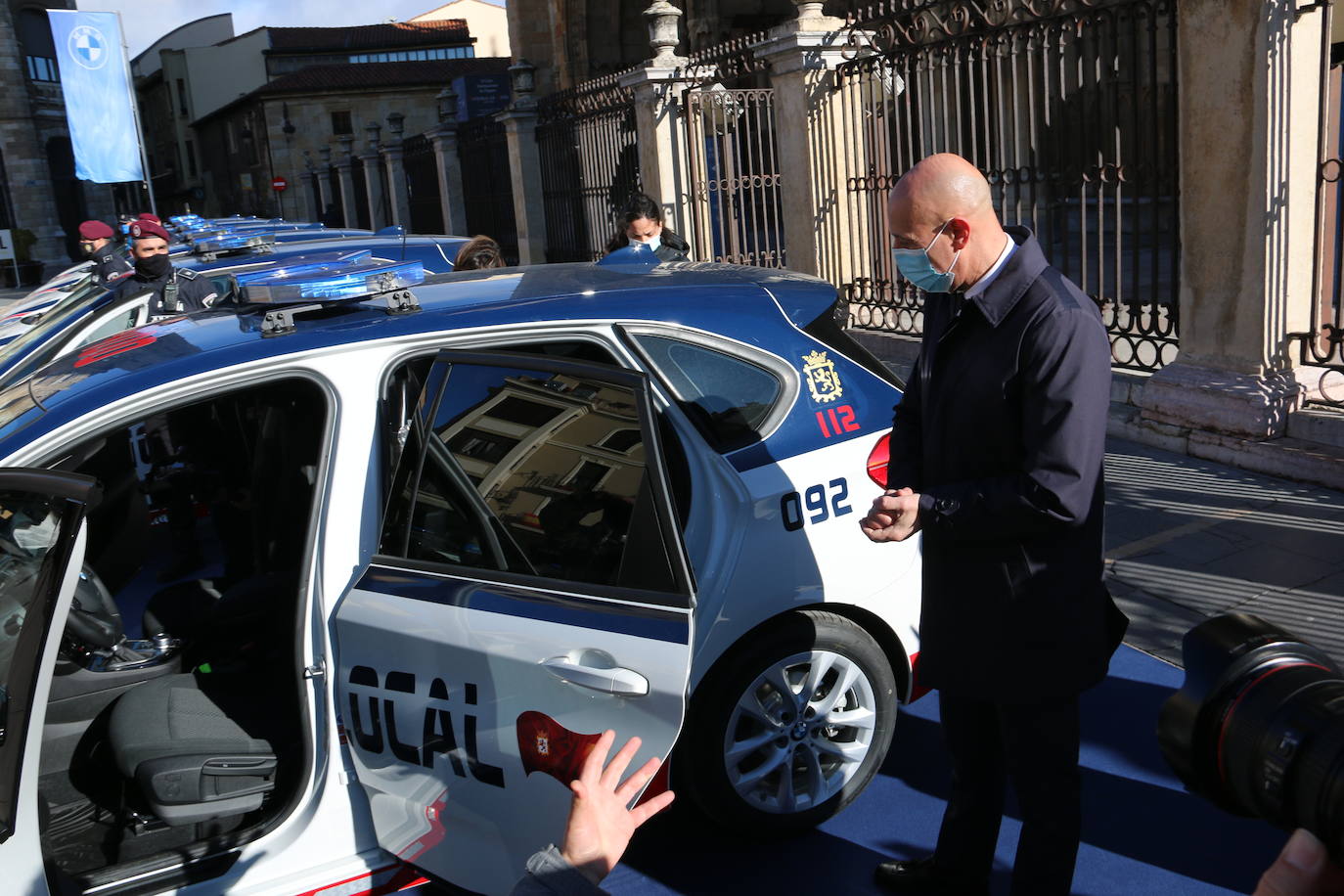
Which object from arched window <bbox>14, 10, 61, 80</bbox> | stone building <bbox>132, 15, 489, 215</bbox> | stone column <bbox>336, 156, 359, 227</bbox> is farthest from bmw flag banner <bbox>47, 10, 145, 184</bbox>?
arched window <bbox>14, 10, 61, 80</bbox>

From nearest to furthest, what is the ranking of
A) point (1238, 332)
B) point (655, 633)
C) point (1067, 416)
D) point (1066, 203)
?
point (1067, 416)
point (655, 633)
point (1238, 332)
point (1066, 203)

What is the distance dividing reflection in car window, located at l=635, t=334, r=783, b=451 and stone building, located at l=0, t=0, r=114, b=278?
45.8 meters

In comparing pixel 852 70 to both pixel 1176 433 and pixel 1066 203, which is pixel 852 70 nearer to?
pixel 1066 203

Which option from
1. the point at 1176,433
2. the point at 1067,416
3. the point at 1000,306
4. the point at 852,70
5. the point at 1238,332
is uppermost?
the point at 852,70

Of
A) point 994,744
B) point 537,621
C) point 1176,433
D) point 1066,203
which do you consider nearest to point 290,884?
point 537,621

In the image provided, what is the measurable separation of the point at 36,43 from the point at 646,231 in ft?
168

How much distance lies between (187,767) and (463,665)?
0.92m

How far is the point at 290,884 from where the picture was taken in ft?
8.65

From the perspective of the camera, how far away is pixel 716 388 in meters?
3.08

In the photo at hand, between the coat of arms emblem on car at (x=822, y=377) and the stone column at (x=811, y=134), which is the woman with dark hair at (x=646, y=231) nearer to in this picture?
the coat of arms emblem on car at (x=822, y=377)

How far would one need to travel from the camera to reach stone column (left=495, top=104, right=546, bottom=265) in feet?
53.0

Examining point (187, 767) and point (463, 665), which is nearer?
point (463, 665)

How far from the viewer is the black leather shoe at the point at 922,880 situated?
2.88m

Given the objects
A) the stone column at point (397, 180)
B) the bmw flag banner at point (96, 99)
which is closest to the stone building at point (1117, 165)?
the bmw flag banner at point (96, 99)
